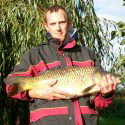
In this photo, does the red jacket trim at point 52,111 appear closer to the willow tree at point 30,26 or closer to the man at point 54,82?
the man at point 54,82

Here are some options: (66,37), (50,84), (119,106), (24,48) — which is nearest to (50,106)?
(50,84)

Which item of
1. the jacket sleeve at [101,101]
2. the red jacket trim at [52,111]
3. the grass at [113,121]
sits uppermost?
the jacket sleeve at [101,101]

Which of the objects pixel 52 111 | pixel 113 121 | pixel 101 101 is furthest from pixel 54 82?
pixel 113 121

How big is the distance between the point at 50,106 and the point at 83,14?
109 inches

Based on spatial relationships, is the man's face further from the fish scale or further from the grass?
the grass

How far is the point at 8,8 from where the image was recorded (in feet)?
13.7

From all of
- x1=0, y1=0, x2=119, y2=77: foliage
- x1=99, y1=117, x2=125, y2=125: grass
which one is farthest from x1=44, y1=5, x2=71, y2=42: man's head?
x1=99, y1=117, x2=125, y2=125: grass

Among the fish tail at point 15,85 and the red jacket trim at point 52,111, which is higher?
the fish tail at point 15,85

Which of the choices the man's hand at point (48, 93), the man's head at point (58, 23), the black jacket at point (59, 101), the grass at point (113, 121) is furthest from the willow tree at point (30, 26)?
the grass at point (113, 121)

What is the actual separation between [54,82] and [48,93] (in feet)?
0.27

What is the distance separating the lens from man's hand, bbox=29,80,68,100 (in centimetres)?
181

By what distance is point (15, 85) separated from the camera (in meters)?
1.93

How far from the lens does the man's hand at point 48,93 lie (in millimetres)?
1814

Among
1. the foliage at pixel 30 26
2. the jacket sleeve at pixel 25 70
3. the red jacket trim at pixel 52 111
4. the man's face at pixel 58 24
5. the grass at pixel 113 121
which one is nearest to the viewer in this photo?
the red jacket trim at pixel 52 111
